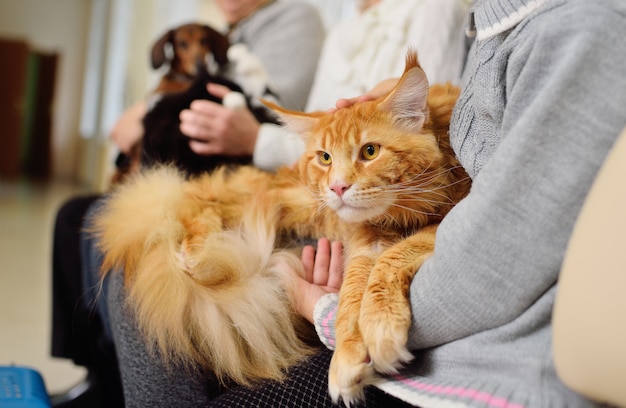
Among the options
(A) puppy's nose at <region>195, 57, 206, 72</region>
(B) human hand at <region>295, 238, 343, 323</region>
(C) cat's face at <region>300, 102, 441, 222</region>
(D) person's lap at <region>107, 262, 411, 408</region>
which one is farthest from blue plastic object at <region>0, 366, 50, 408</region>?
(A) puppy's nose at <region>195, 57, 206, 72</region>

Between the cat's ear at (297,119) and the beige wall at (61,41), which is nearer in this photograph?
the cat's ear at (297,119)

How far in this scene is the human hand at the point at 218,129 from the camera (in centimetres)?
150

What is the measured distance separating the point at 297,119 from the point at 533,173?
50 centimetres

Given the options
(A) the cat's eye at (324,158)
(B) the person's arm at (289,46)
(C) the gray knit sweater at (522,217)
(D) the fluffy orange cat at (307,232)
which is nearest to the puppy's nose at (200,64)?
(B) the person's arm at (289,46)

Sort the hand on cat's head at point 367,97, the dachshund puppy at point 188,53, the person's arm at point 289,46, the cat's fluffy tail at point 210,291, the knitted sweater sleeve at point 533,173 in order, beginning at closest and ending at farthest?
1. the knitted sweater sleeve at point 533,173
2. the cat's fluffy tail at point 210,291
3. the hand on cat's head at point 367,97
4. the person's arm at point 289,46
5. the dachshund puppy at point 188,53

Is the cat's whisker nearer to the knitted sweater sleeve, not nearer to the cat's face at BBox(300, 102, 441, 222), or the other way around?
the cat's face at BBox(300, 102, 441, 222)

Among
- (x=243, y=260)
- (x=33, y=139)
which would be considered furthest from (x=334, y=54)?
(x=33, y=139)

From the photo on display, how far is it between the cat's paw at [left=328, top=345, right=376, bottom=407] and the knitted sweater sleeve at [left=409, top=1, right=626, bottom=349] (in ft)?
0.29

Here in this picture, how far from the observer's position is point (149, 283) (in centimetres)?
100

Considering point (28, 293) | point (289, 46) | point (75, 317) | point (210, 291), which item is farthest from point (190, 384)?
point (28, 293)

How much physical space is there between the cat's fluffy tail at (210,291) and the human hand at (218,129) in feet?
1.29

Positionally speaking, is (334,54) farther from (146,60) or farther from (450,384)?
(146,60)

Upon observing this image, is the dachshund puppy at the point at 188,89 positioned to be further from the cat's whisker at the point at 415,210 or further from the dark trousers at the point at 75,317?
the cat's whisker at the point at 415,210

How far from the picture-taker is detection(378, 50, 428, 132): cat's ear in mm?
854
